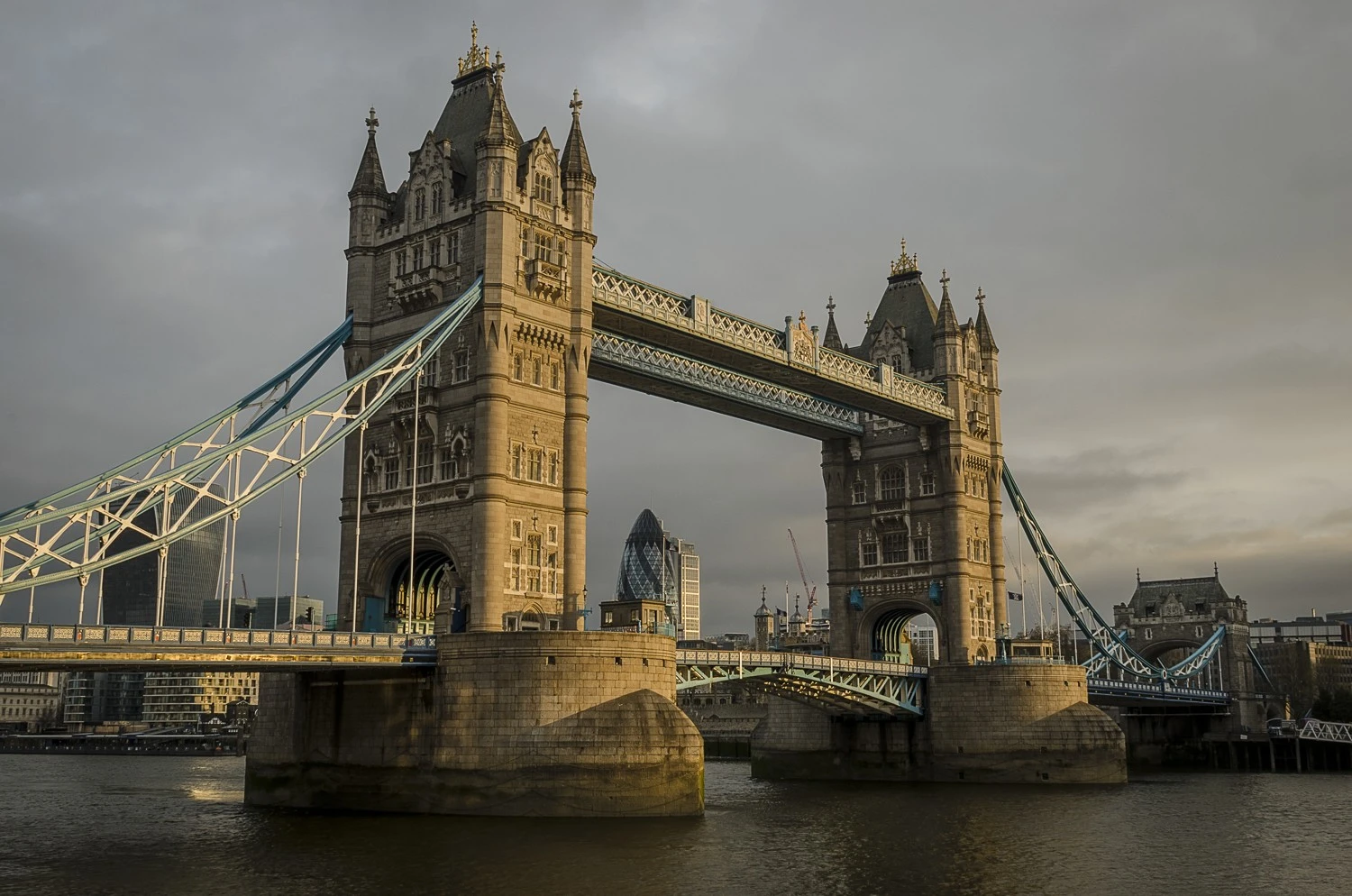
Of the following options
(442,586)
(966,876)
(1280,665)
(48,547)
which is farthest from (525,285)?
(1280,665)

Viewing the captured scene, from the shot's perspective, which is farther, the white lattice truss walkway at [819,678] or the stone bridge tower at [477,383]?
the white lattice truss walkway at [819,678]

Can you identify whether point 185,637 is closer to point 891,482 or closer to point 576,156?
point 576,156

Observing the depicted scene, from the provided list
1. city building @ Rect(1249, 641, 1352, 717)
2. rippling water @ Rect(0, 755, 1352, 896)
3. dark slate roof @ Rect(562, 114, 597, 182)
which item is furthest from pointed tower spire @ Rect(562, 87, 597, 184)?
city building @ Rect(1249, 641, 1352, 717)

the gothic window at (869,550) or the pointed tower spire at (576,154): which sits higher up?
the pointed tower spire at (576,154)

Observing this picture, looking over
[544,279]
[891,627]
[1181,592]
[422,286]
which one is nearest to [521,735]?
[544,279]

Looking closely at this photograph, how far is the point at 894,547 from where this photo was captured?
290 ft

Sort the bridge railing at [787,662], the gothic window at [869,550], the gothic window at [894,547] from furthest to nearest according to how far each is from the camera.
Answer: the gothic window at [869,550]
the gothic window at [894,547]
the bridge railing at [787,662]

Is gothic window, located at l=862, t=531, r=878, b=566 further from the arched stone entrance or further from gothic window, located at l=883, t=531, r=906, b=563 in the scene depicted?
the arched stone entrance

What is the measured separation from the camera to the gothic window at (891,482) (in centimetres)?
8844

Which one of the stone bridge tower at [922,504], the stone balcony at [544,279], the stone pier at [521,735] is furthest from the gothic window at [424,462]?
the stone bridge tower at [922,504]

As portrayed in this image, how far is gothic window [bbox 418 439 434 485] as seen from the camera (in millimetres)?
58156

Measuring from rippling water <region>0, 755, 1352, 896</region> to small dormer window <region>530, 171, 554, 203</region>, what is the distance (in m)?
27.1

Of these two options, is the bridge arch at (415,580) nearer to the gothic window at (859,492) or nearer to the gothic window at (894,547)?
the gothic window at (859,492)

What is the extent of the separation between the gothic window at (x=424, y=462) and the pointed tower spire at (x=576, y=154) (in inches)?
547
